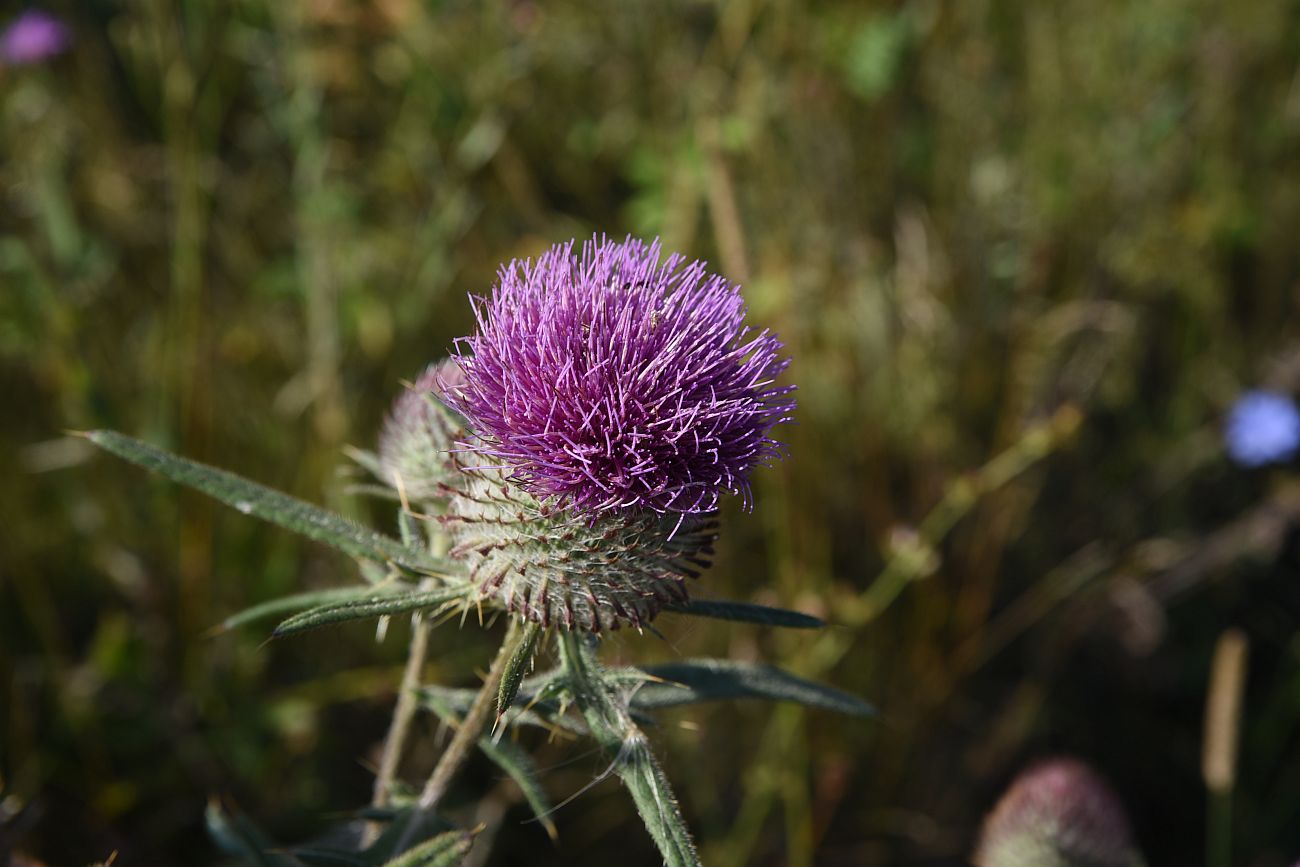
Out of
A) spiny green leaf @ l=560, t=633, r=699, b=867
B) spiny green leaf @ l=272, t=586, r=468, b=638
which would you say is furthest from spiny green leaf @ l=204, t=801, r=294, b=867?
spiny green leaf @ l=560, t=633, r=699, b=867

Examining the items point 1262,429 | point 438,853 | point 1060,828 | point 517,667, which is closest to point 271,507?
point 517,667

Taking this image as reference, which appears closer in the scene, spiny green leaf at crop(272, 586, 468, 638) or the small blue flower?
spiny green leaf at crop(272, 586, 468, 638)

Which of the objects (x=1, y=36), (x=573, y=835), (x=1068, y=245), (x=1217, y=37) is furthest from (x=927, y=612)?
(x=1, y=36)

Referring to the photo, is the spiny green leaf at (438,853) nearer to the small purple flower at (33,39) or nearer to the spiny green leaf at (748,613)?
the spiny green leaf at (748,613)

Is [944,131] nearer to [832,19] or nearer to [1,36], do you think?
[832,19]

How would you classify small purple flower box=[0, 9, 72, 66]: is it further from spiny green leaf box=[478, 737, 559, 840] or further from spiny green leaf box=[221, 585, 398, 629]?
spiny green leaf box=[478, 737, 559, 840]

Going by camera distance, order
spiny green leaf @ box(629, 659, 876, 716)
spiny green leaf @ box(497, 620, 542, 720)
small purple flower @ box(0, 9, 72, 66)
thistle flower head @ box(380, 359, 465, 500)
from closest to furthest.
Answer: spiny green leaf @ box(497, 620, 542, 720), spiny green leaf @ box(629, 659, 876, 716), thistle flower head @ box(380, 359, 465, 500), small purple flower @ box(0, 9, 72, 66)

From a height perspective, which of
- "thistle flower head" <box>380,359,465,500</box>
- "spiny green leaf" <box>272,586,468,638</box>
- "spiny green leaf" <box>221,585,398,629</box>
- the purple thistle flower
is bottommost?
"spiny green leaf" <box>272,586,468,638</box>
